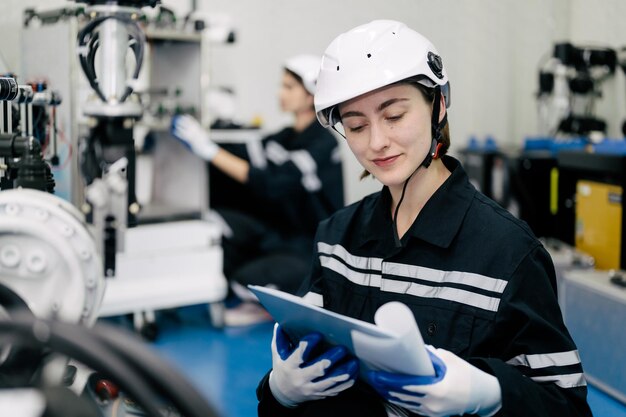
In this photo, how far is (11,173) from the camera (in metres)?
1.28

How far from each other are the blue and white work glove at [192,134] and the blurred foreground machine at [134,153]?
0.07 m

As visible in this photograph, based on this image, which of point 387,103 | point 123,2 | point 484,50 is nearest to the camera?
point 387,103

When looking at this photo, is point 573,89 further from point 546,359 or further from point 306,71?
point 546,359

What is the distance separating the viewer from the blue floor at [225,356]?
2.45m

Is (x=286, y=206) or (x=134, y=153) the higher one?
(x=134, y=153)

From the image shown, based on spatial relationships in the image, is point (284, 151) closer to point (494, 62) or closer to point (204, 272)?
point (204, 272)

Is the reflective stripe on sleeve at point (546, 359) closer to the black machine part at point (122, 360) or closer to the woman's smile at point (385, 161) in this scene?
the woman's smile at point (385, 161)

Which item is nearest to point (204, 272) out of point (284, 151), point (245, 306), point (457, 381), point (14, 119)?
point (245, 306)

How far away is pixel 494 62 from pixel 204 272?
202cm

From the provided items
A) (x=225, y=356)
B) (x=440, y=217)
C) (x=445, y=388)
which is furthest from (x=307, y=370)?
(x=225, y=356)

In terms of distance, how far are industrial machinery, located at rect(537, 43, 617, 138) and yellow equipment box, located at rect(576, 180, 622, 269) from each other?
634 millimetres

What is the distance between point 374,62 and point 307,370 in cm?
54

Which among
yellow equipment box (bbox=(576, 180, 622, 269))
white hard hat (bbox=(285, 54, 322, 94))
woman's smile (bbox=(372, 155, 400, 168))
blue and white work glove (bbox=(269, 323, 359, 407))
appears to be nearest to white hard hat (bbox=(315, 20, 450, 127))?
woman's smile (bbox=(372, 155, 400, 168))

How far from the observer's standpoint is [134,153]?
6.48 feet
